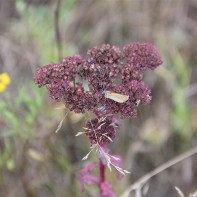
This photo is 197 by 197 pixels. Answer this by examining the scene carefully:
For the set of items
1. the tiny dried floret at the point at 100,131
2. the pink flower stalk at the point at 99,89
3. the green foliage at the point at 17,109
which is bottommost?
the green foliage at the point at 17,109

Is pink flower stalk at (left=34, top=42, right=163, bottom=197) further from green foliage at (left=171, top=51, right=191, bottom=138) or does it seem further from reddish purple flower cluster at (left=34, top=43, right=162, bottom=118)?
green foliage at (left=171, top=51, right=191, bottom=138)

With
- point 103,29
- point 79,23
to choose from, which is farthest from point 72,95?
point 79,23

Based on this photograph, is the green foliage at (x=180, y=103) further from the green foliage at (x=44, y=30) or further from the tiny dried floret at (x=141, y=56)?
the tiny dried floret at (x=141, y=56)

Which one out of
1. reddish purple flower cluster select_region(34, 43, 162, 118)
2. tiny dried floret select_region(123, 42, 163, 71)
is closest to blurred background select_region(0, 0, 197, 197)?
reddish purple flower cluster select_region(34, 43, 162, 118)

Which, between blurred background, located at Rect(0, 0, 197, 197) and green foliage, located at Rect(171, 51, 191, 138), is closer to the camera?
blurred background, located at Rect(0, 0, 197, 197)

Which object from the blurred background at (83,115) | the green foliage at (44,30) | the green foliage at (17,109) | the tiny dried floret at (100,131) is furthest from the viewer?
the green foliage at (44,30)

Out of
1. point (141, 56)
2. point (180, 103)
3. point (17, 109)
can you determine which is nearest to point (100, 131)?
point (141, 56)

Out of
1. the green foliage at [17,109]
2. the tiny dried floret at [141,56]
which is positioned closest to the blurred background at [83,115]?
the green foliage at [17,109]
